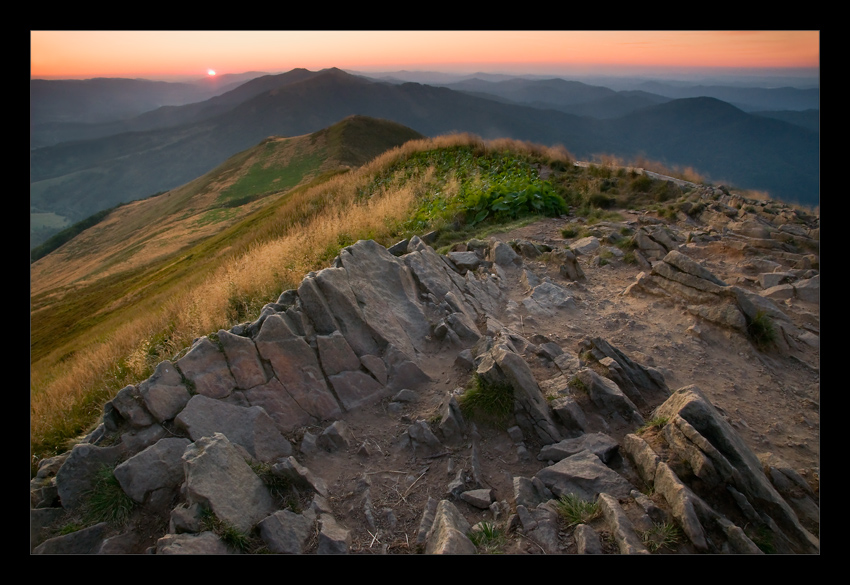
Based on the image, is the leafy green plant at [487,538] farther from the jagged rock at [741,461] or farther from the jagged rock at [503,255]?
the jagged rock at [503,255]

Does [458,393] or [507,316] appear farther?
[507,316]

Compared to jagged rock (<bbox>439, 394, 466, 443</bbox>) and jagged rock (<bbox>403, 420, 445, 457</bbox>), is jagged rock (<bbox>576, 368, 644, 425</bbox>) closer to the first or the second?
jagged rock (<bbox>439, 394, 466, 443</bbox>)

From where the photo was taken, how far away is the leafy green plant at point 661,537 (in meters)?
3.16

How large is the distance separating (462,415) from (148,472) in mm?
2900

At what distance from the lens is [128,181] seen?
14600cm

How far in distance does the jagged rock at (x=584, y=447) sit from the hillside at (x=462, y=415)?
2 cm

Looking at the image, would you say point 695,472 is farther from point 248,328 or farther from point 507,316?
point 248,328

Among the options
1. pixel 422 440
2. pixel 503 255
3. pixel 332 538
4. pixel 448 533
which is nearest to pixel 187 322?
pixel 422 440

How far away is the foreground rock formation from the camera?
3.43 meters

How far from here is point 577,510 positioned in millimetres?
3443

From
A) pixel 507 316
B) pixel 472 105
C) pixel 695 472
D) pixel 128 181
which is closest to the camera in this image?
pixel 695 472

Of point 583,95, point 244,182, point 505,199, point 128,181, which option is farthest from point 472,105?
point 505,199

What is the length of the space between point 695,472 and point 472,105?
201617 mm

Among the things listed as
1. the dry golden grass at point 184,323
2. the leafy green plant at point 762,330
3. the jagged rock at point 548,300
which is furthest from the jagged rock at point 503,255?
the leafy green plant at point 762,330
